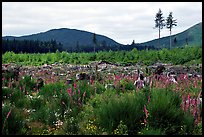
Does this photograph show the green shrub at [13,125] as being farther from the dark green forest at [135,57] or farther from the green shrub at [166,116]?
the dark green forest at [135,57]

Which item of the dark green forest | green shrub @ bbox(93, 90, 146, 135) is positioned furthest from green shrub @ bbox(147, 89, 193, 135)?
the dark green forest

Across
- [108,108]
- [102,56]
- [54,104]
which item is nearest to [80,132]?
[108,108]

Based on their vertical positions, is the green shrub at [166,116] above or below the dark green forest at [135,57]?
below

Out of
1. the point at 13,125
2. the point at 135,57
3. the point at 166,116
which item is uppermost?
the point at 135,57

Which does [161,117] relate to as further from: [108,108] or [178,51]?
[178,51]

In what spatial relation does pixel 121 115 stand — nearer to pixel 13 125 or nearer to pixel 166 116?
pixel 166 116

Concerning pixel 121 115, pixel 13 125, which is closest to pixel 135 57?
pixel 121 115

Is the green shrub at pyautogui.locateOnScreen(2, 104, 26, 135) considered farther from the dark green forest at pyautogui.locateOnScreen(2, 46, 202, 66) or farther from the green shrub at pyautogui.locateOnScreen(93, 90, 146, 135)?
the dark green forest at pyautogui.locateOnScreen(2, 46, 202, 66)

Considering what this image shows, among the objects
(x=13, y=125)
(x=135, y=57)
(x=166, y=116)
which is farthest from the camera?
(x=135, y=57)

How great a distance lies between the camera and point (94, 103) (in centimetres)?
827

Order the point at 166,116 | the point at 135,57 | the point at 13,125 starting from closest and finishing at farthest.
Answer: the point at 13,125 → the point at 166,116 → the point at 135,57

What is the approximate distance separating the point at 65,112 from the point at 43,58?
1600 inches

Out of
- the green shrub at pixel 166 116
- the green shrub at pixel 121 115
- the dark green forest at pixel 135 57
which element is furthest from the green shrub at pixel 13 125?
the dark green forest at pixel 135 57

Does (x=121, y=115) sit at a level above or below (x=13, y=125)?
above
